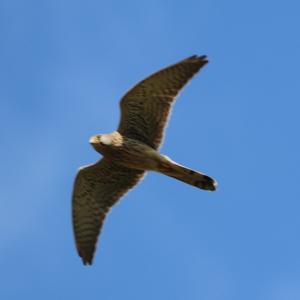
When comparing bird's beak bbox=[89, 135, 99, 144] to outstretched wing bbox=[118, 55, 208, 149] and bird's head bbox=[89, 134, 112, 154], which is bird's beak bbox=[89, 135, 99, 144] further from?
outstretched wing bbox=[118, 55, 208, 149]

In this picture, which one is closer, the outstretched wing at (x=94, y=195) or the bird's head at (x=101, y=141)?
A: the bird's head at (x=101, y=141)

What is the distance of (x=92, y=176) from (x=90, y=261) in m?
1.62

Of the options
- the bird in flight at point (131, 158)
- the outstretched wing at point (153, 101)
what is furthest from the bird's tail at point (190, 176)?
the outstretched wing at point (153, 101)

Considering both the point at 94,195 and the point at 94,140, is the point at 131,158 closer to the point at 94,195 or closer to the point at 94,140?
the point at 94,140

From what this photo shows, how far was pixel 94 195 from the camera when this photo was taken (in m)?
18.3

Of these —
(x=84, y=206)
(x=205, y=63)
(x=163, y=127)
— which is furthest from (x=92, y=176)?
(x=205, y=63)

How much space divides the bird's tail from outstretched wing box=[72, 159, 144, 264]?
4.32 feet

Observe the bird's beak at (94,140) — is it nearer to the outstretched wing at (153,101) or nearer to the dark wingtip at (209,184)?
the outstretched wing at (153,101)

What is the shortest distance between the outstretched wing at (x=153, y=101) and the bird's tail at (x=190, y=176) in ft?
1.98

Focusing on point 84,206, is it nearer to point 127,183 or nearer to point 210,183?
point 127,183

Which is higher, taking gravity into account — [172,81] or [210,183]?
[172,81]

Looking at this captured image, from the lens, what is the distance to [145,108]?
17125 mm

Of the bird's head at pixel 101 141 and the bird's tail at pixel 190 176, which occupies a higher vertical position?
the bird's head at pixel 101 141

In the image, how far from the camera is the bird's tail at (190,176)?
1667 centimetres
